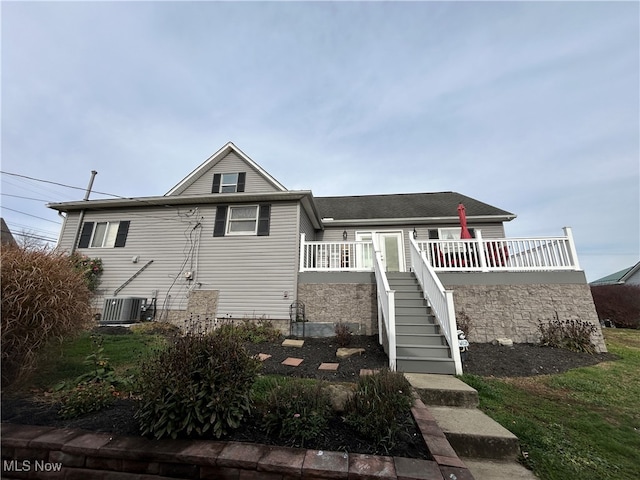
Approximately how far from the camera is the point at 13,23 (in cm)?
448

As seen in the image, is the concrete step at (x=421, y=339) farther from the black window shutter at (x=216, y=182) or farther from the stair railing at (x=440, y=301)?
the black window shutter at (x=216, y=182)

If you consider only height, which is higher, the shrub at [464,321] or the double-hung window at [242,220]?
the double-hung window at [242,220]

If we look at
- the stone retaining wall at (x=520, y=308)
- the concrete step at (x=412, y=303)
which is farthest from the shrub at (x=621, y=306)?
the concrete step at (x=412, y=303)

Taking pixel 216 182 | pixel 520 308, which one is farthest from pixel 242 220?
pixel 520 308

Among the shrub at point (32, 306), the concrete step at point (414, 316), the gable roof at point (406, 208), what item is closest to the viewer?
the shrub at point (32, 306)

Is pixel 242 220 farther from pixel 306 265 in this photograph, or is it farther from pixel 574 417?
pixel 574 417

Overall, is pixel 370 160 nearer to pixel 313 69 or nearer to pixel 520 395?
pixel 313 69

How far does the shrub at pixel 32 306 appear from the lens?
9.48 feet

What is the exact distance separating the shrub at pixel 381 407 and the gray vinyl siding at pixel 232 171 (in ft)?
25.7

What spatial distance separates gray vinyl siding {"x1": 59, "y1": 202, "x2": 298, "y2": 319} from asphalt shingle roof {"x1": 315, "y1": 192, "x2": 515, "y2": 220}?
4447 mm

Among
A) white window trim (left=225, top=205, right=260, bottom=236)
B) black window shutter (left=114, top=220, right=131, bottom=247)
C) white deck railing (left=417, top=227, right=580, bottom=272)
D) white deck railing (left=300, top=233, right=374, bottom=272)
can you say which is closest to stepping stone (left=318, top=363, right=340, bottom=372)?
white deck railing (left=300, top=233, right=374, bottom=272)

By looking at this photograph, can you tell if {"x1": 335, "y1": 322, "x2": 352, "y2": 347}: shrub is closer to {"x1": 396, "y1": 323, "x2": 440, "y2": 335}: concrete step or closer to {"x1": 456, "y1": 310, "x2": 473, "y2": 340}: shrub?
{"x1": 396, "y1": 323, "x2": 440, "y2": 335}: concrete step

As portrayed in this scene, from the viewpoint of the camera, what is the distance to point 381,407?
8.39 ft

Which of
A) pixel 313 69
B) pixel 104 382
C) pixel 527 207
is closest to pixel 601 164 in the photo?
pixel 527 207
